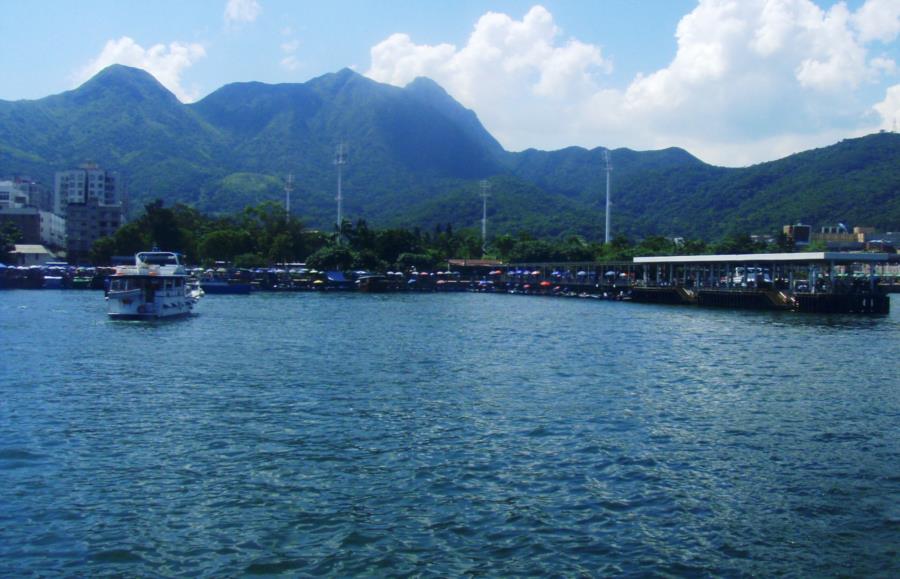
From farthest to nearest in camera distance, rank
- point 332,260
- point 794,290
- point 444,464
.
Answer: point 332,260
point 794,290
point 444,464

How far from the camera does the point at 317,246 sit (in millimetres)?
137375

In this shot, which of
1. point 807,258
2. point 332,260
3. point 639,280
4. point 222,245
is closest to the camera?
point 807,258

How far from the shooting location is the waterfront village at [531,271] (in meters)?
70.3

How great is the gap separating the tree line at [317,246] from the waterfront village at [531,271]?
2.37ft

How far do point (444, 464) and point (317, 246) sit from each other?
4874 inches

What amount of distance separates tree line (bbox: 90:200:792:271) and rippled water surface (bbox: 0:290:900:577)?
86.6m

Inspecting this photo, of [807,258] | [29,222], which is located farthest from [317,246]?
[807,258]

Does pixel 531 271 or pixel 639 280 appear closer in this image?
pixel 639 280

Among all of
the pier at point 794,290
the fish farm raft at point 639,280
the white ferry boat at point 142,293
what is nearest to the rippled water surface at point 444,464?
the white ferry boat at point 142,293

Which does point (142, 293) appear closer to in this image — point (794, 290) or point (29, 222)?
point (794, 290)

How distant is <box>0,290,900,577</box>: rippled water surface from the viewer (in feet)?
38.3

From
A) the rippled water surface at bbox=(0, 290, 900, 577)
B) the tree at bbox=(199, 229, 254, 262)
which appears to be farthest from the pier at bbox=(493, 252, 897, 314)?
the tree at bbox=(199, 229, 254, 262)

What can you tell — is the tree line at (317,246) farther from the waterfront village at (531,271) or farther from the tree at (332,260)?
the waterfront village at (531,271)

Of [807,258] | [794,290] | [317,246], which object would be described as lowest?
[794,290]
